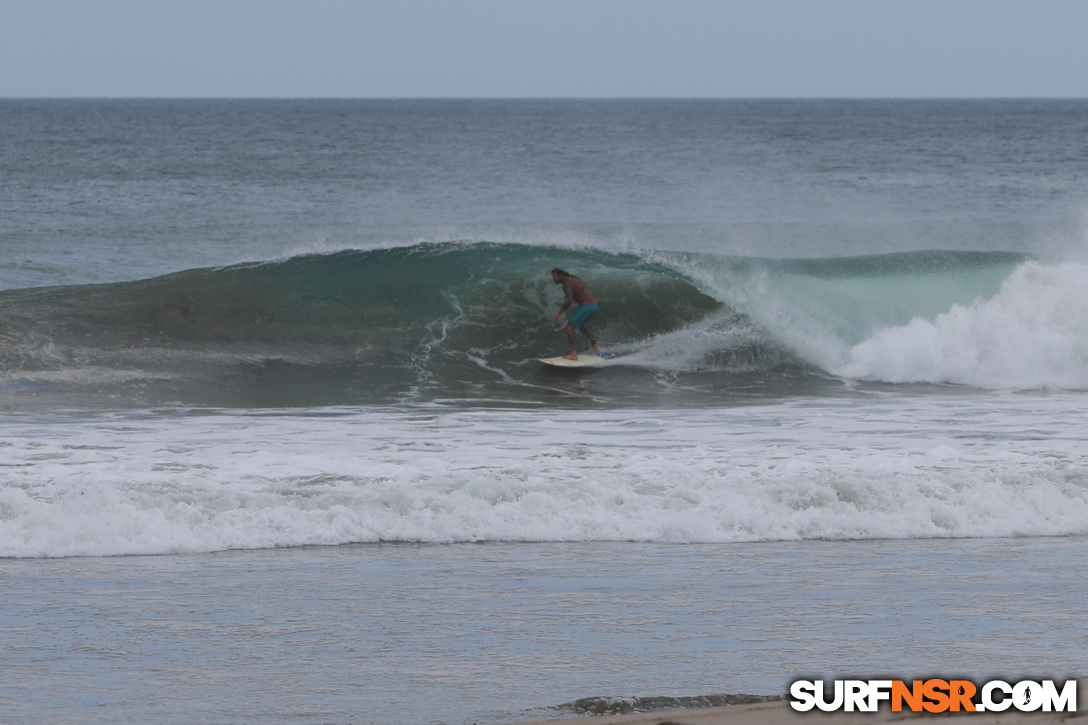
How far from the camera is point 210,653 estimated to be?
14.6ft

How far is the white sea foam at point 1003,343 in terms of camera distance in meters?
12.6

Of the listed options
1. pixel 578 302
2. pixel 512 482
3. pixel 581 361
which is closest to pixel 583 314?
pixel 578 302

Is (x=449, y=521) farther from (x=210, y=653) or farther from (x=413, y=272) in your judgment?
(x=413, y=272)

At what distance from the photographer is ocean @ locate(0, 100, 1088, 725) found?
436 centimetres

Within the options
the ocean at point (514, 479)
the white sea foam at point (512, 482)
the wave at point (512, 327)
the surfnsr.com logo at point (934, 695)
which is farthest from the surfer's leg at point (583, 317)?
the surfnsr.com logo at point (934, 695)

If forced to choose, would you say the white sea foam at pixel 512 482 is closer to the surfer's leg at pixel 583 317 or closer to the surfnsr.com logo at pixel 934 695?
the surfnsr.com logo at pixel 934 695

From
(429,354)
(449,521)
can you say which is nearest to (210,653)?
(449,521)

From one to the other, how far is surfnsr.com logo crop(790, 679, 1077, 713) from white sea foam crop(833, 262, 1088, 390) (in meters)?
8.83

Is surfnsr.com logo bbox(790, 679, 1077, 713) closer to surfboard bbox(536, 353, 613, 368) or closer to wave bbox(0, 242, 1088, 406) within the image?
wave bbox(0, 242, 1088, 406)

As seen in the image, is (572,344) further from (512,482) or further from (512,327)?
(512,482)

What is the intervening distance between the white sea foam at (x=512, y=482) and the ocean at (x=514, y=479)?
30 millimetres

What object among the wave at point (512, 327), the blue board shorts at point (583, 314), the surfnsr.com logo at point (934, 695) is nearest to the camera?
the surfnsr.com logo at point (934, 695)

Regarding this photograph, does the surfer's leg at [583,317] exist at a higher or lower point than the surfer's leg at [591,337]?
higher

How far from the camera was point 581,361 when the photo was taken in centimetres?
1282
